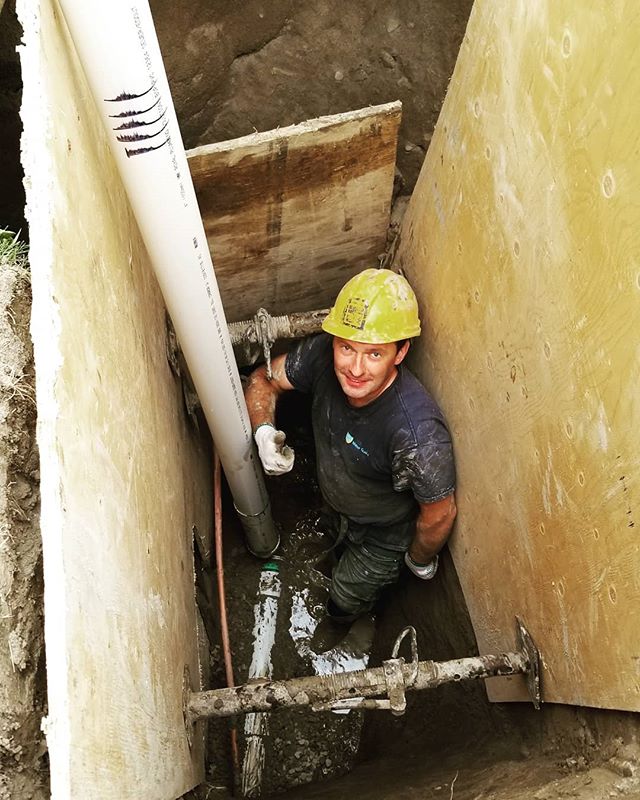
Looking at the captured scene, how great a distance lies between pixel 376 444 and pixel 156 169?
4.75ft

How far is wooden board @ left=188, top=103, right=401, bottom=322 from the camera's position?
2646mm

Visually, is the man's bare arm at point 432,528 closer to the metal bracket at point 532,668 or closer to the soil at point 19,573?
the metal bracket at point 532,668

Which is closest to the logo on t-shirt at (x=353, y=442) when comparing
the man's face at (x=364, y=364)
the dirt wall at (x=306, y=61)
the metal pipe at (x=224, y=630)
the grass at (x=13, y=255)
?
the man's face at (x=364, y=364)

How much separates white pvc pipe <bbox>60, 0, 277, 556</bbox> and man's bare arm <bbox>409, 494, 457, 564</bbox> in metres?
0.86

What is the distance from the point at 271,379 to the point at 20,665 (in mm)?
1874


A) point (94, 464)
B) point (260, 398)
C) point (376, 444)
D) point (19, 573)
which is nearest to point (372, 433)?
point (376, 444)

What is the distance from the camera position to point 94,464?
1398 mm

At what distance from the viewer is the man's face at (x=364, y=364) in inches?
101

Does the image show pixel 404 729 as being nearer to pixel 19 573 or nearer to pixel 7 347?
pixel 19 573

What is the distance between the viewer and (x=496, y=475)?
2.28 meters

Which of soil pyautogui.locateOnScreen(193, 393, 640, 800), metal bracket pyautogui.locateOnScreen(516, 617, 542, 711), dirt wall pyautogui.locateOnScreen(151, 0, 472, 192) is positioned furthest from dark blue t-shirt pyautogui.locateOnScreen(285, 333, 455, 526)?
dirt wall pyautogui.locateOnScreen(151, 0, 472, 192)

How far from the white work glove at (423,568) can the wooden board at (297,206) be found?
1.30 m

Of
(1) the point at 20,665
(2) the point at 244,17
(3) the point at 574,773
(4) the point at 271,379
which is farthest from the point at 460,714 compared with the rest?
(2) the point at 244,17

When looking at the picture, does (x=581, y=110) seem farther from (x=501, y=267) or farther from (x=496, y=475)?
(x=496, y=475)
